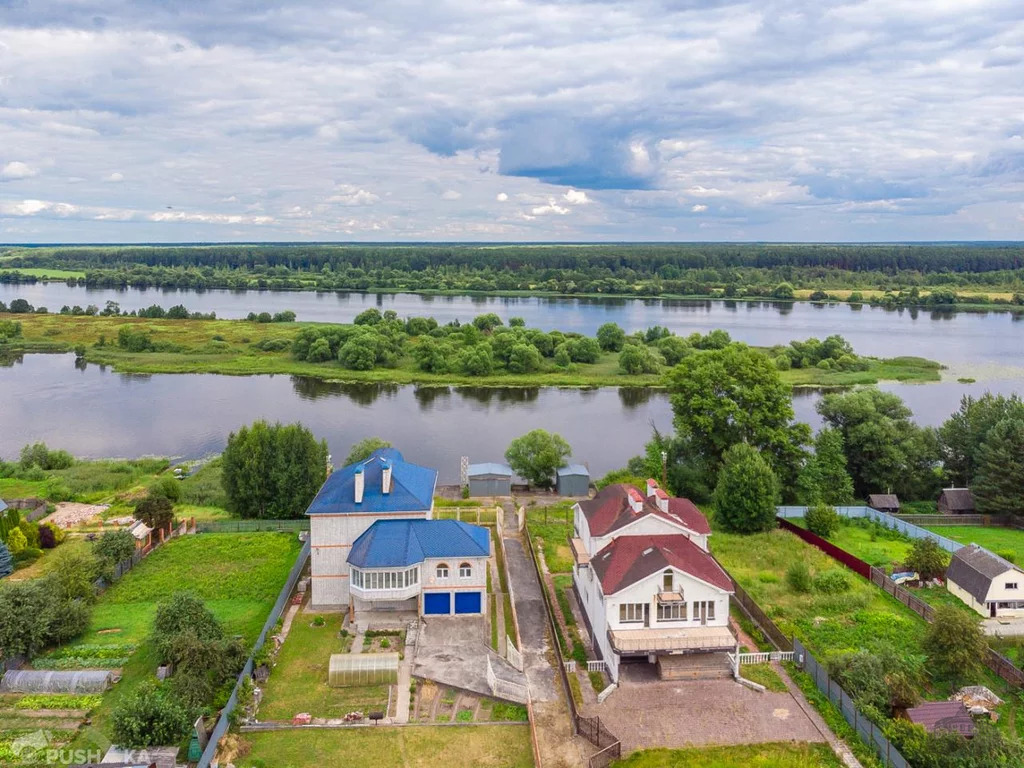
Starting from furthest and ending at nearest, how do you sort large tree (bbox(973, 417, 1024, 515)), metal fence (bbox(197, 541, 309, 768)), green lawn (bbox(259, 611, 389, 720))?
large tree (bbox(973, 417, 1024, 515)) → green lawn (bbox(259, 611, 389, 720)) → metal fence (bbox(197, 541, 309, 768))

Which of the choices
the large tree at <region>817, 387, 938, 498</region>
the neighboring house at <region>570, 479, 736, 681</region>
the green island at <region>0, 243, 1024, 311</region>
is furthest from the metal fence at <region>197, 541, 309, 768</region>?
the green island at <region>0, 243, 1024, 311</region>

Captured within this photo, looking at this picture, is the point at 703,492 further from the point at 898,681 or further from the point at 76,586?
the point at 76,586

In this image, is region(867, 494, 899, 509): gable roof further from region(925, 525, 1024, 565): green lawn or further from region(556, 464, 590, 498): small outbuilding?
region(556, 464, 590, 498): small outbuilding

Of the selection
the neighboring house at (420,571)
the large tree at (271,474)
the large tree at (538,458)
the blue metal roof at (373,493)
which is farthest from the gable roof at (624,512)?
the large tree at (271,474)

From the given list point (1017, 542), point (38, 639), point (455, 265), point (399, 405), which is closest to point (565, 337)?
point (399, 405)

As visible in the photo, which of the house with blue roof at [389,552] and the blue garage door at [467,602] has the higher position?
the house with blue roof at [389,552]

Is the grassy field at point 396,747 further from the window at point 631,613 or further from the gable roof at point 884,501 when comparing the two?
the gable roof at point 884,501

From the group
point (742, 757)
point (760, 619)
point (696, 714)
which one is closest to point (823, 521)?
point (760, 619)
